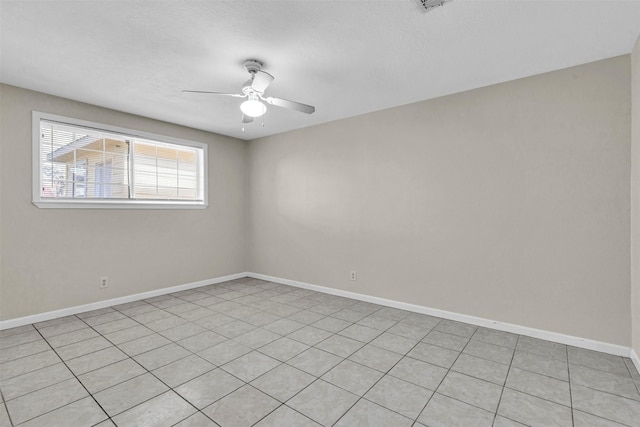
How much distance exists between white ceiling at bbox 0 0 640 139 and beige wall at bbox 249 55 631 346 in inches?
12.4

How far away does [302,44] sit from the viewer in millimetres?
2322

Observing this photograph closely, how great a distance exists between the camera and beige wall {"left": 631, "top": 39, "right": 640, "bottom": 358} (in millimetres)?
2268

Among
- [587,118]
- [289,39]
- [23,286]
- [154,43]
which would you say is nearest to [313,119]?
[289,39]

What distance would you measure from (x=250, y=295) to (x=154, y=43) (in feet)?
10.5

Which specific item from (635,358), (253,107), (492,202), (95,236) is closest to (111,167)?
(95,236)

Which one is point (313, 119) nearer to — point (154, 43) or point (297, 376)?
point (154, 43)

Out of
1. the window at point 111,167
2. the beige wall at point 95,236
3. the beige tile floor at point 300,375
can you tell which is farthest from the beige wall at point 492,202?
the window at point 111,167

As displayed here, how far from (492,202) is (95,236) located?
14.9 ft

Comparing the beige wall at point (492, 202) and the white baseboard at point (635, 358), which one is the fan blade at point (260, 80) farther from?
the white baseboard at point (635, 358)

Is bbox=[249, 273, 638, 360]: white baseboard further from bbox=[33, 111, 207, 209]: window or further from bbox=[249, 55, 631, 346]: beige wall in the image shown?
bbox=[33, 111, 207, 209]: window

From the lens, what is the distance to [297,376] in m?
2.23

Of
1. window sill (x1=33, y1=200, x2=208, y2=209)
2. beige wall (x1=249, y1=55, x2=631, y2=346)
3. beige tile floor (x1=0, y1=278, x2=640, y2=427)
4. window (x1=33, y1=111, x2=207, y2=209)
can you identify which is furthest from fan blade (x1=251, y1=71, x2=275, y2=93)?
window sill (x1=33, y1=200, x2=208, y2=209)

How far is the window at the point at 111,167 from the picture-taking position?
11.1 ft

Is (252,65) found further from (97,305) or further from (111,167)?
(97,305)
